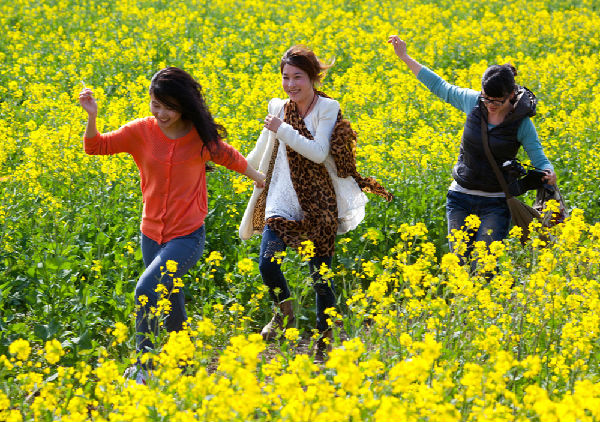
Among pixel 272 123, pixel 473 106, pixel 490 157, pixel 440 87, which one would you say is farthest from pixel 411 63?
pixel 272 123

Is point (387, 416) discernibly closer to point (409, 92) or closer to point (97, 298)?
point (97, 298)

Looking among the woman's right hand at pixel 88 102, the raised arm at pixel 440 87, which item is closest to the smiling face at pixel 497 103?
the raised arm at pixel 440 87

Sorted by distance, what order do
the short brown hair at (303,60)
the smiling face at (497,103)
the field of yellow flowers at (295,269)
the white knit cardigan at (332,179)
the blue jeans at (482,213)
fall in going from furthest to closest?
1. the blue jeans at (482,213)
2. the smiling face at (497,103)
3. the white knit cardigan at (332,179)
4. the short brown hair at (303,60)
5. the field of yellow flowers at (295,269)

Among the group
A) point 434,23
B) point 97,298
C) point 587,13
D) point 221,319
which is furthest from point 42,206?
point 587,13

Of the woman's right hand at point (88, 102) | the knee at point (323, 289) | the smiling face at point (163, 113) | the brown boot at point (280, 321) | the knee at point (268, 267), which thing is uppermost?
the woman's right hand at point (88, 102)

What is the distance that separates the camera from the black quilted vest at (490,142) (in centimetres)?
530

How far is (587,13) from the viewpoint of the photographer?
57.6 feet

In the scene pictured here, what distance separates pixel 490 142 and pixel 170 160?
6.89ft

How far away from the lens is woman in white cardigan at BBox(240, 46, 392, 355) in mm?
4879

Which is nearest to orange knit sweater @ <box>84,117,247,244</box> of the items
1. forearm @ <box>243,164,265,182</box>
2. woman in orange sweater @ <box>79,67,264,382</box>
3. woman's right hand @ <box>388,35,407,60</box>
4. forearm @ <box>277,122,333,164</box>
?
woman in orange sweater @ <box>79,67,264,382</box>

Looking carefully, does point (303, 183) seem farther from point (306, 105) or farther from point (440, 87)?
point (440, 87)

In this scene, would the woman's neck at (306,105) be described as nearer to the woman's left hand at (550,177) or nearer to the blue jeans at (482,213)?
the blue jeans at (482,213)

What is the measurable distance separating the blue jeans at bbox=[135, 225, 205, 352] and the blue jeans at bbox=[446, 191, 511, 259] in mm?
1826

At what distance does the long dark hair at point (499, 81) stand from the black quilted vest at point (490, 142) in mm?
175
